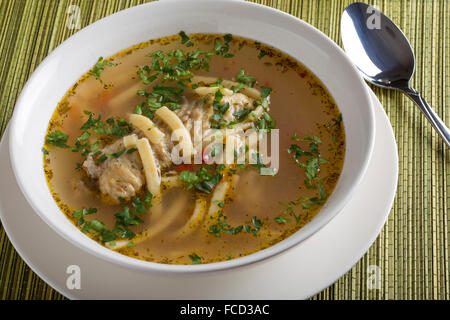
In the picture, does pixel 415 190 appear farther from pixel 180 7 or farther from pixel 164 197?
pixel 180 7

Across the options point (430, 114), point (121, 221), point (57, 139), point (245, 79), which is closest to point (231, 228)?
point (121, 221)

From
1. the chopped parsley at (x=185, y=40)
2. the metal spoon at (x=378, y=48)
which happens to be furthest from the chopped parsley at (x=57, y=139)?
the metal spoon at (x=378, y=48)

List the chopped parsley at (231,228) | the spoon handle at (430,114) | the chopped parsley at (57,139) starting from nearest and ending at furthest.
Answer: the chopped parsley at (231,228), the chopped parsley at (57,139), the spoon handle at (430,114)

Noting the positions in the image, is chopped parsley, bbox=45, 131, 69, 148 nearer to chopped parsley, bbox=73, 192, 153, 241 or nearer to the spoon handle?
chopped parsley, bbox=73, 192, 153, 241

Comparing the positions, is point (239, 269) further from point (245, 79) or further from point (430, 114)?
point (430, 114)

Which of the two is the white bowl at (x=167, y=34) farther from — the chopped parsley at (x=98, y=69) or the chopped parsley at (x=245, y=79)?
the chopped parsley at (x=245, y=79)

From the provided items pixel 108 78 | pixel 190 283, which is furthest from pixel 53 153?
pixel 190 283

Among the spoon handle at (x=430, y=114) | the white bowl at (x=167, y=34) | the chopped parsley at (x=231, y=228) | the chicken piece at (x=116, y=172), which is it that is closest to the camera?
the white bowl at (x=167, y=34)
